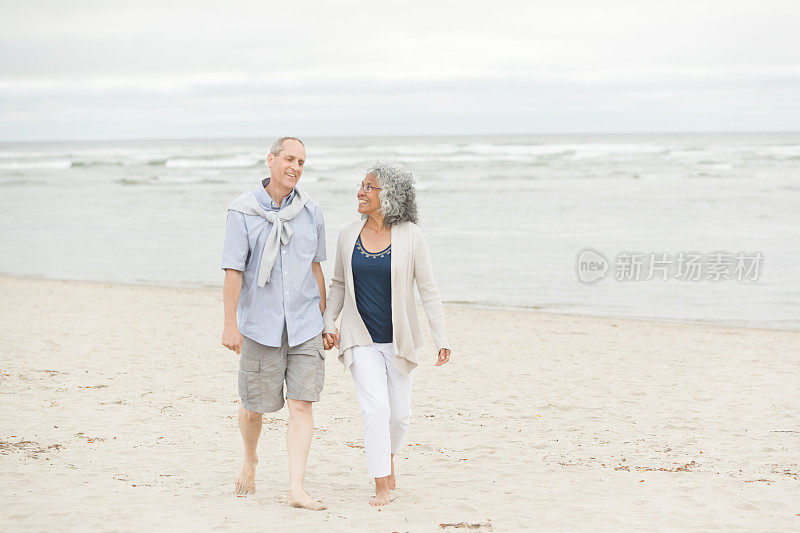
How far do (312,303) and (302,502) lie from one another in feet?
3.19

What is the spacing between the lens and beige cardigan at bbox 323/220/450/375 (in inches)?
159

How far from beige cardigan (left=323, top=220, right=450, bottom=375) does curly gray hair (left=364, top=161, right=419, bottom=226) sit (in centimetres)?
6

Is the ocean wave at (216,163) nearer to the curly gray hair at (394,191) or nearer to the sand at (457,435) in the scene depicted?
the sand at (457,435)

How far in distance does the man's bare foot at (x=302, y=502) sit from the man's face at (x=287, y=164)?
1.50m

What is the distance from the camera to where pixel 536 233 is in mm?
18141

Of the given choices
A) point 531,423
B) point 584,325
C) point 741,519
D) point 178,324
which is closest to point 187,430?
point 531,423

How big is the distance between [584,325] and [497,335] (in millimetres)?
1240

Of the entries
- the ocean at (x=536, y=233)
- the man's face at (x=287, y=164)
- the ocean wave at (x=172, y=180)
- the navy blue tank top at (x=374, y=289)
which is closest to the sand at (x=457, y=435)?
the navy blue tank top at (x=374, y=289)

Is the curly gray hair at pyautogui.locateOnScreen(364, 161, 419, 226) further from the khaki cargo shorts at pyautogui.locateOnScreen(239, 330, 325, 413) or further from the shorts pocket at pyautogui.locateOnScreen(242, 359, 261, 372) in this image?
the shorts pocket at pyautogui.locateOnScreen(242, 359, 261, 372)

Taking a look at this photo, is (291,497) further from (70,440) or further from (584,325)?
(584,325)

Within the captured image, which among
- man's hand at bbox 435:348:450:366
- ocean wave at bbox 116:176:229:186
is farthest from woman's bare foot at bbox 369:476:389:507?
ocean wave at bbox 116:176:229:186

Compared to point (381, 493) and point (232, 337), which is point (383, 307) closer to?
point (232, 337)

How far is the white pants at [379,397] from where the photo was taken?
404cm

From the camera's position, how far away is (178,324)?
9.73 m
